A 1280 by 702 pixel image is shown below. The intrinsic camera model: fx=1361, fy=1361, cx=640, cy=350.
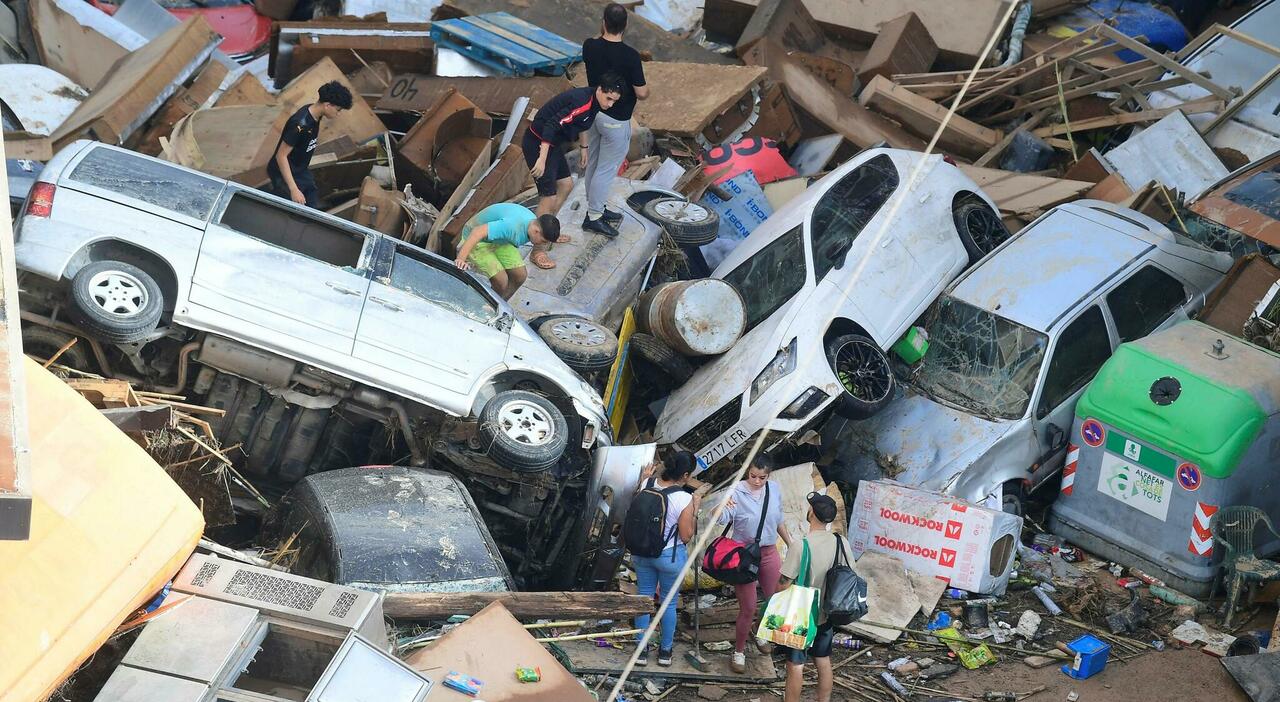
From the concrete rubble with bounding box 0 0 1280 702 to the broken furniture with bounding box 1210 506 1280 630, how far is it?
0.09 ft

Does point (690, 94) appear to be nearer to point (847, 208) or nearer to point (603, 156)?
point (603, 156)

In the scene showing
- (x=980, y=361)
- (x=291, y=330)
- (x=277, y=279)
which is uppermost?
(x=980, y=361)

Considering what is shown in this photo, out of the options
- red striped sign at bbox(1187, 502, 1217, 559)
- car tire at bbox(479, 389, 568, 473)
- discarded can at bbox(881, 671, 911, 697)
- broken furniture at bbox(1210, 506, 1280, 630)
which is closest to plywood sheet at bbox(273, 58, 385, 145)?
car tire at bbox(479, 389, 568, 473)

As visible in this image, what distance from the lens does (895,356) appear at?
35.1ft

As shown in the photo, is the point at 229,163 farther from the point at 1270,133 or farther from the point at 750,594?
the point at 1270,133

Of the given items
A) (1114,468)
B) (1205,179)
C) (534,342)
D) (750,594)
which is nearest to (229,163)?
(534,342)

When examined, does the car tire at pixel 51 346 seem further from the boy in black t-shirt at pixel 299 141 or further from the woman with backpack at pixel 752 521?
the woman with backpack at pixel 752 521

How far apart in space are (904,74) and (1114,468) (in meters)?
6.49

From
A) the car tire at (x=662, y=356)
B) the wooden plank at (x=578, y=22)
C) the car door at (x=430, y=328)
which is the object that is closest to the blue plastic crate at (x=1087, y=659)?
the car tire at (x=662, y=356)

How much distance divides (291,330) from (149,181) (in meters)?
1.27

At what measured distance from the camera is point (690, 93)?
13.3m

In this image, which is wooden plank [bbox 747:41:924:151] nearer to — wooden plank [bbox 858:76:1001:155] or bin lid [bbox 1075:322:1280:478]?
wooden plank [bbox 858:76:1001:155]

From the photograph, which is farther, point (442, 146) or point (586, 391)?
point (442, 146)

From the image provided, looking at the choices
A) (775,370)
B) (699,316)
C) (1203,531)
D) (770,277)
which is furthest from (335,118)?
(1203,531)
